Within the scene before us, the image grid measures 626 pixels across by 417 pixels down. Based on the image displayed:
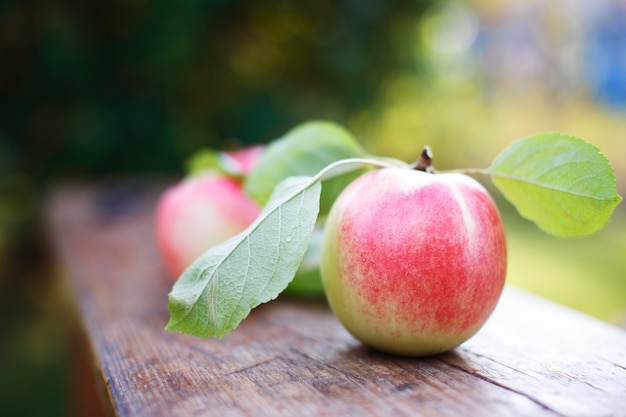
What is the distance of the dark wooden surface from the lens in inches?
18.8

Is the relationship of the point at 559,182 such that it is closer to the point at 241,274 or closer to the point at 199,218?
the point at 241,274

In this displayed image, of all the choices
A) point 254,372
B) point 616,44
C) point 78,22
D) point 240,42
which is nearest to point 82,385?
point 254,372

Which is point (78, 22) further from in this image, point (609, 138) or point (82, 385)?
point (609, 138)

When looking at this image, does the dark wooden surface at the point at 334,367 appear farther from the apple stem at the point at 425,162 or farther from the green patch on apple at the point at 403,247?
the apple stem at the point at 425,162

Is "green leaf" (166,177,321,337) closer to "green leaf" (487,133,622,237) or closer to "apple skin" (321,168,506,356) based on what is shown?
"apple skin" (321,168,506,356)

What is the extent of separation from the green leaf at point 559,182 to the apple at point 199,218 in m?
0.36

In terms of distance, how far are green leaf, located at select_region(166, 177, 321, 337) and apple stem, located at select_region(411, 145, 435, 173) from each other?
0.12 metres

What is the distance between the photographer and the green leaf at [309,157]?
0.71m

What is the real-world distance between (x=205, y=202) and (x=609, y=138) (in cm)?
500

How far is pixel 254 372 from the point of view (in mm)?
555

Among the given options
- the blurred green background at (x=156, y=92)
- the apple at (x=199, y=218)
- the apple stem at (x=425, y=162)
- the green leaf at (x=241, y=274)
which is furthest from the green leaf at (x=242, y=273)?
the blurred green background at (x=156, y=92)

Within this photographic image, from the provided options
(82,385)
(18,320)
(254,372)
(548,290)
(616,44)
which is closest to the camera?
(254,372)

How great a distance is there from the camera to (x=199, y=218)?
86 centimetres

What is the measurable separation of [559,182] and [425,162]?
12 cm
